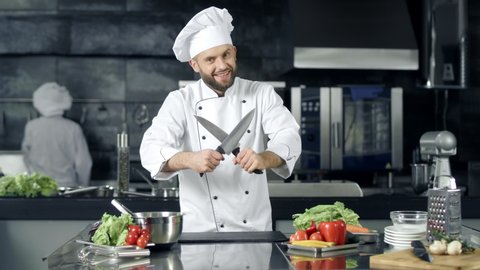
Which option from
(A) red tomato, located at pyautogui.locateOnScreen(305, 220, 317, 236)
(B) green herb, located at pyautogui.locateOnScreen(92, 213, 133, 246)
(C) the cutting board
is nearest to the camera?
(C) the cutting board

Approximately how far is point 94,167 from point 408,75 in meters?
3.17

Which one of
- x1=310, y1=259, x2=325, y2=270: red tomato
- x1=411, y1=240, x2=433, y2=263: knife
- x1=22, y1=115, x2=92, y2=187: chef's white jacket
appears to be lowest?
x1=310, y1=259, x2=325, y2=270: red tomato

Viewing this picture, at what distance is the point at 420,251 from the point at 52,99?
5.57 metres

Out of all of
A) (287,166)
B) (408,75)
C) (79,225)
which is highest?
(408,75)

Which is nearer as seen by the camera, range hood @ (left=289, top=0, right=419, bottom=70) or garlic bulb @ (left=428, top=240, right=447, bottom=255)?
garlic bulb @ (left=428, top=240, right=447, bottom=255)

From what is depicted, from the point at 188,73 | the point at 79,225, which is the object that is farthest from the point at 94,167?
the point at 79,225

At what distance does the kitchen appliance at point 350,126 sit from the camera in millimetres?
7441

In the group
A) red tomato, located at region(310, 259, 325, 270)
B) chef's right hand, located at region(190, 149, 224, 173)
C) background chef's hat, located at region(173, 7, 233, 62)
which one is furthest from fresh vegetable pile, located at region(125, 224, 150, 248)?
background chef's hat, located at region(173, 7, 233, 62)

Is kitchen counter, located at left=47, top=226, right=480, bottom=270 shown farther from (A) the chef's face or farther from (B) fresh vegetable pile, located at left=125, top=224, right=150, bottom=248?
(A) the chef's face

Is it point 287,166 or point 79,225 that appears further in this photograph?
point 79,225

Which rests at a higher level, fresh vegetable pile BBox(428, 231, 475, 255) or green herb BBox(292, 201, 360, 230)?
green herb BBox(292, 201, 360, 230)

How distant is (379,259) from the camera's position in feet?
8.37

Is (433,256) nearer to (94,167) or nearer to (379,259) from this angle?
(379,259)

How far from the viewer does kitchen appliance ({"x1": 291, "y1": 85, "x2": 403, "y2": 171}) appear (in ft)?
24.4
